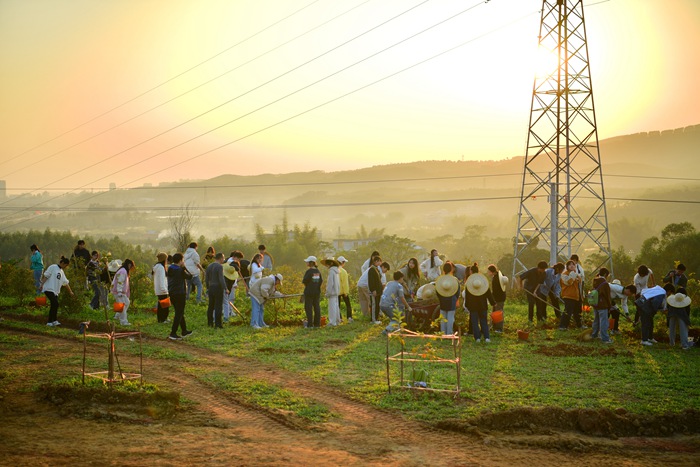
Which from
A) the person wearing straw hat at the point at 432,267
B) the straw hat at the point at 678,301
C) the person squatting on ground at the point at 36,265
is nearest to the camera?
the straw hat at the point at 678,301

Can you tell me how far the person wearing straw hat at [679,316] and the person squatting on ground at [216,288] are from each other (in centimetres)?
1141

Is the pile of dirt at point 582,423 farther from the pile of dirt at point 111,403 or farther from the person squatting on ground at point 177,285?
the person squatting on ground at point 177,285

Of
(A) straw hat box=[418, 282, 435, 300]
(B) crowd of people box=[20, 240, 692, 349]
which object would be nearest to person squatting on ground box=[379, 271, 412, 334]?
(B) crowd of people box=[20, 240, 692, 349]

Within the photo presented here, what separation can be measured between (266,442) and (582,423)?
482 centimetres

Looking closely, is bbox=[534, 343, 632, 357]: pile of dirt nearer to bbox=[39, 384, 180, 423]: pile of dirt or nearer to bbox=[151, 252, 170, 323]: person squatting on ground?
bbox=[39, 384, 180, 423]: pile of dirt

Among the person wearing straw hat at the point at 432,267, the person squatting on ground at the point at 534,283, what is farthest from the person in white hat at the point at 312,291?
the person squatting on ground at the point at 534,283

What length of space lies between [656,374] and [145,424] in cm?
971

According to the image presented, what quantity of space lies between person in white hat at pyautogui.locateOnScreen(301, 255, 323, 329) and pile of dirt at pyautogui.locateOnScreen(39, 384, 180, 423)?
8.41m

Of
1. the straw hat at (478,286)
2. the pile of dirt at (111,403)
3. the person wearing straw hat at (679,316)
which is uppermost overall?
the straw hat at (478,286)

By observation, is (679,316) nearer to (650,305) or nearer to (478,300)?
(650,305)

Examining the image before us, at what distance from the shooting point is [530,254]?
5653 centimetres

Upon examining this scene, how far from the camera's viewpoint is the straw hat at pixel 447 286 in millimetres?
17484

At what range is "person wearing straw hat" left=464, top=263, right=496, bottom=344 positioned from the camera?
57.0 feet

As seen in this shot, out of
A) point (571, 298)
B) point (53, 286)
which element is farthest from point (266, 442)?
point (53, 286)
